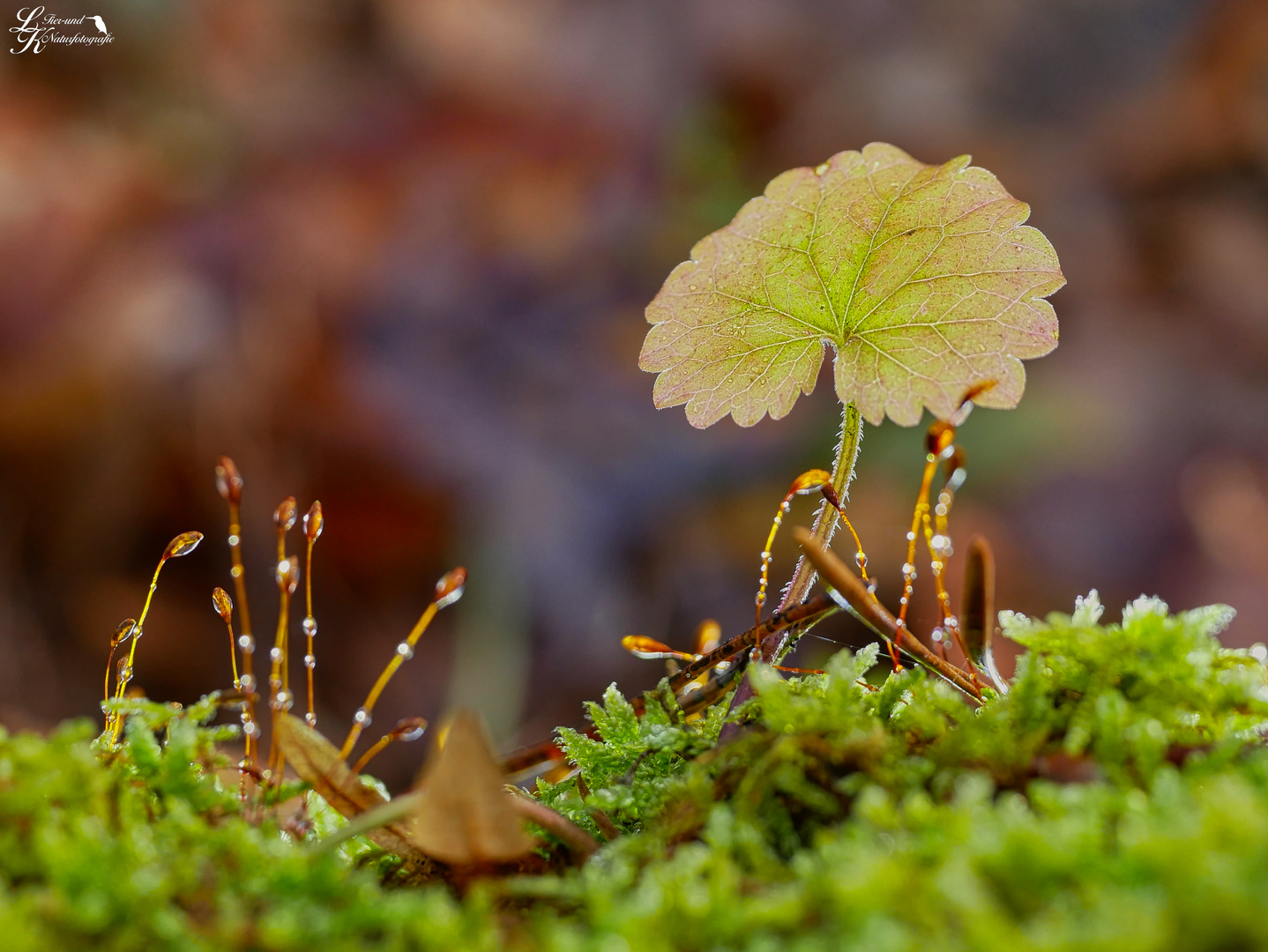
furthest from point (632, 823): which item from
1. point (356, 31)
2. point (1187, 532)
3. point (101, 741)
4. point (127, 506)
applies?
point (356, 31)

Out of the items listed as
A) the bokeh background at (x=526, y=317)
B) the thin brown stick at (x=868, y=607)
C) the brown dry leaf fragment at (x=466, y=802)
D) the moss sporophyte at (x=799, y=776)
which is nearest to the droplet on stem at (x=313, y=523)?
the moss sporophyte at (x=799, y=776)

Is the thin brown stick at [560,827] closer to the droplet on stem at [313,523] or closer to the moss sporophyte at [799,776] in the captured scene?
the moss sporophyte at [799,776]

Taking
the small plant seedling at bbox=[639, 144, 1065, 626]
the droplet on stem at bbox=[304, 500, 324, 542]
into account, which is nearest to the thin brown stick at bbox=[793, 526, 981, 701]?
the small plant seedling at bbox=[639, 144, 1065, 626]

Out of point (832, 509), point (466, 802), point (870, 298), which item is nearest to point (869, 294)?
point (870, 298)

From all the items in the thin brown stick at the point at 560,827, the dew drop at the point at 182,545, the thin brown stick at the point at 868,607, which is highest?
the dew drop at the point at 182,545

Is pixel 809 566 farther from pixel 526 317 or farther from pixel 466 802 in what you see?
pixel 526 317
